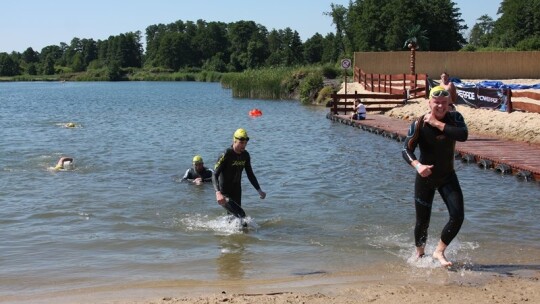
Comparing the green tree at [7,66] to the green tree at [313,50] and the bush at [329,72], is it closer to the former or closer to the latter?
the green tree at [313,50]

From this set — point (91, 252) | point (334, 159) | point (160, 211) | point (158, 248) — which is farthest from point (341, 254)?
point (334, 159)

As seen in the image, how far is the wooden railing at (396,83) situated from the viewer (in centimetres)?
3272

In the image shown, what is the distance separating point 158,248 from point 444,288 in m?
4.11

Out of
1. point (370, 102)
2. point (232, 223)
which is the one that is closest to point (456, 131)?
point (232, 223)

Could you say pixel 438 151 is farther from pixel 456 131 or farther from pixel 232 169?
pixel 232 169

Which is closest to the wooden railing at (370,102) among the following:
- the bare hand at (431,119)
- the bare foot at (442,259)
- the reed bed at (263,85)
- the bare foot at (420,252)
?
the reed bed at (263,85)

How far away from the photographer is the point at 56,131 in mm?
29953

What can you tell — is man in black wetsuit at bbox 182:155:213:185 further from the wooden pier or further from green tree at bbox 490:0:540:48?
green tree at bbox 490:0:540:48

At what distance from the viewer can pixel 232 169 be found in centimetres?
945

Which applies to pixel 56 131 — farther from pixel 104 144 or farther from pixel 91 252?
pixel 91 252

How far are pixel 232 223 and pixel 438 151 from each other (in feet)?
13.1

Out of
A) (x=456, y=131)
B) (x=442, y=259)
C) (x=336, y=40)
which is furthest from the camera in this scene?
(x=336, y=40)

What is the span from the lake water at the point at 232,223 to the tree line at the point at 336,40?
98.6 ft

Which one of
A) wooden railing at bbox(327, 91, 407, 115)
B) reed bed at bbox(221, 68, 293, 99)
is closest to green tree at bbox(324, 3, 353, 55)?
reed bed at bbox(221, 68, 293, 99)
